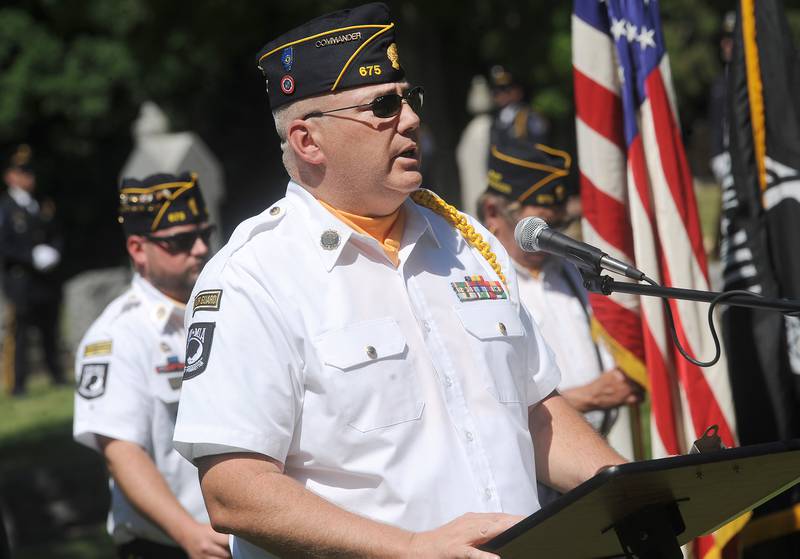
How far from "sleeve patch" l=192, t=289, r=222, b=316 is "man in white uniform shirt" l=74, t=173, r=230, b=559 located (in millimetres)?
1410

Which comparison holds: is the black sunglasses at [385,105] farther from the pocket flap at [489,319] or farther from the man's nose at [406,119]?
the pocket flap at [489,319]

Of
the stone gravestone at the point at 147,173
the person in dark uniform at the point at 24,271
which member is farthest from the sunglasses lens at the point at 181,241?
the person in dark uniform at the point at 24,271

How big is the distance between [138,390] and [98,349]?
0.80 feet

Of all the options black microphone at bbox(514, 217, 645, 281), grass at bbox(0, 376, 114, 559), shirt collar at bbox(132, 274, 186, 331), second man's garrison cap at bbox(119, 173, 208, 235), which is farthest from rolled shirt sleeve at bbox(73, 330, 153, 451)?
grass at bbox(0, 376, 114, 559)

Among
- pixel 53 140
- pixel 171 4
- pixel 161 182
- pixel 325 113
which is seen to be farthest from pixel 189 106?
pixel 325 113

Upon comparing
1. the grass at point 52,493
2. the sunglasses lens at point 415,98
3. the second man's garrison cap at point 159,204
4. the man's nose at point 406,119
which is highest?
the sunglasses lens at point 415,98

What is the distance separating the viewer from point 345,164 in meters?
3.02

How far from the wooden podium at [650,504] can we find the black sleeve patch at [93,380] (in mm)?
2355

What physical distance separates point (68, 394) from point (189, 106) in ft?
37.4

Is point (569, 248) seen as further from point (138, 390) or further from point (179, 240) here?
point (179, 240)

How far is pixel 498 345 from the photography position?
3.00 m

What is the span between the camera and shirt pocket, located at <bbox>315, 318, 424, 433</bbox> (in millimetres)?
2764

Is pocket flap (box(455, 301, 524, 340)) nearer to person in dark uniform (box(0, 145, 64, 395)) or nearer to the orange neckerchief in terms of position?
the orange neckerchief

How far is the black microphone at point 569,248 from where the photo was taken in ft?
8.71
